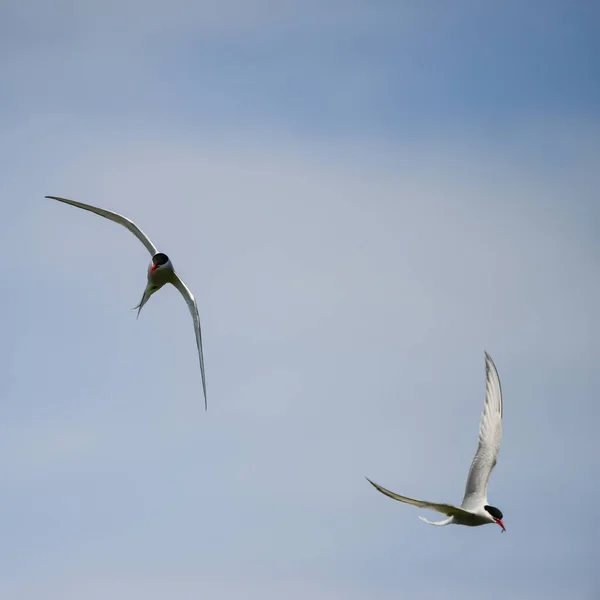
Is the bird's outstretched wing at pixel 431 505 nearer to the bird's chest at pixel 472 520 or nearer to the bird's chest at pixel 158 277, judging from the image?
the bird's chest at pixel 472 520

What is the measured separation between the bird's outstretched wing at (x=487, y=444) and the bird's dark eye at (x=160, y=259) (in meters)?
11.6

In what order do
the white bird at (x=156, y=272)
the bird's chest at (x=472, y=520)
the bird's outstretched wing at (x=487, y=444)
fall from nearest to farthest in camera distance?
1. the bird's chest at (x=472, y=520)
2. the bird's outstretched wing at (x=487, y=444)
3. the white bird at (x=156, y=272)

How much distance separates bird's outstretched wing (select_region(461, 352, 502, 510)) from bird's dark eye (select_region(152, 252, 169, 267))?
11598mm

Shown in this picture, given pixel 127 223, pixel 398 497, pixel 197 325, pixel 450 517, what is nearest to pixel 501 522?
pixel 450 517

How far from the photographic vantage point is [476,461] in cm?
4897

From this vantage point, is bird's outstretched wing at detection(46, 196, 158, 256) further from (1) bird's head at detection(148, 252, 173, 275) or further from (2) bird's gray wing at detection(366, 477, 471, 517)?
(2) bird's gray wing at detection(366, 477, 471, 517)

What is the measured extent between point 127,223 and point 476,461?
49.1 ft

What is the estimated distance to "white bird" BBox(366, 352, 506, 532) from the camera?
47.0 meters

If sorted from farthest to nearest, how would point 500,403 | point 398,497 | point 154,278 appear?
point 154,278 → point 500,403 → point 398,497

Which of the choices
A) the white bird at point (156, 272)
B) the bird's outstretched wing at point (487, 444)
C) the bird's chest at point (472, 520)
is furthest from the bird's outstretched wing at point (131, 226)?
the bird's chest at point (472, 520)

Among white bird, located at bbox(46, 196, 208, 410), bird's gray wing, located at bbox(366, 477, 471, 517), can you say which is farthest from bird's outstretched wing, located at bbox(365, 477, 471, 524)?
white bird, located at bbox(46, 196, 208, 410)

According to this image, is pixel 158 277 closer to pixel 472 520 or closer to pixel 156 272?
pixel 156 272

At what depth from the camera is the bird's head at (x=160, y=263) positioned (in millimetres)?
52969

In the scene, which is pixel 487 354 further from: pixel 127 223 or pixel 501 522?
pixel 127 223
